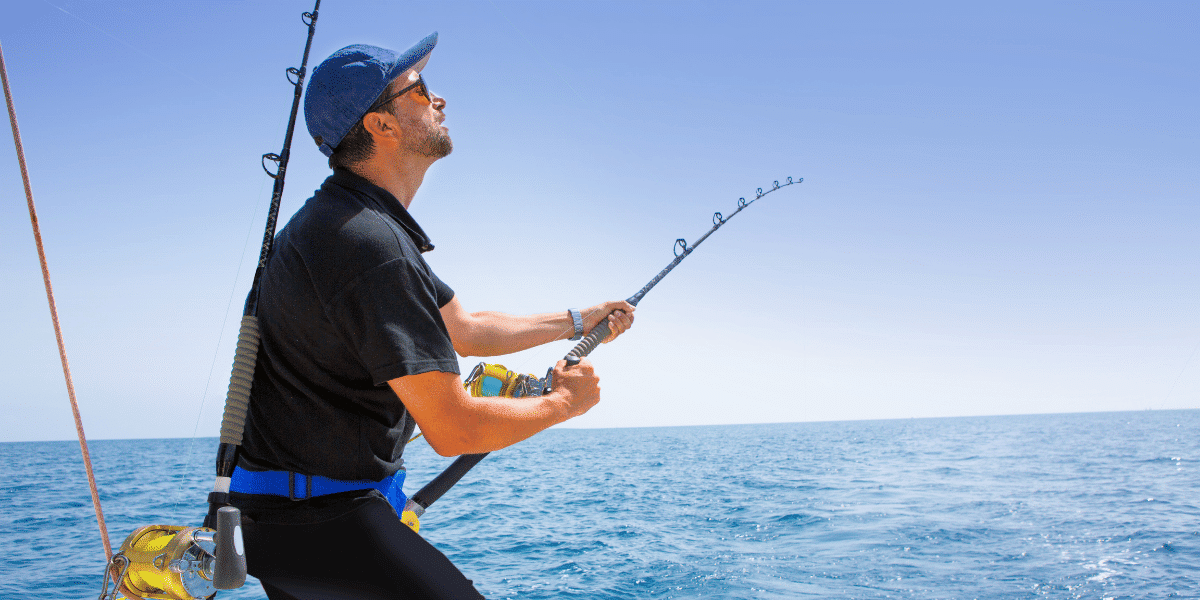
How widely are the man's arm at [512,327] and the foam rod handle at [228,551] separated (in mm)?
882

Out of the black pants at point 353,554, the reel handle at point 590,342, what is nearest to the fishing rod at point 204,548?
the black pants at point 353,554

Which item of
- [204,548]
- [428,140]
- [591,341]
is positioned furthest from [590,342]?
[204,548]

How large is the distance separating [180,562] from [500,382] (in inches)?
33.8

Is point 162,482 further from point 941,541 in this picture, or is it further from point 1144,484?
point 1144,484

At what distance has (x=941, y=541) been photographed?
31.5ft

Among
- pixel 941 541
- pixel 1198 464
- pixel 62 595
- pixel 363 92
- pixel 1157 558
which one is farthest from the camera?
pixel 1198 464

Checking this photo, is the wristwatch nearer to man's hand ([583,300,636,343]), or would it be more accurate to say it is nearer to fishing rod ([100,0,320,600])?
man's hand ([583,300,636,343])

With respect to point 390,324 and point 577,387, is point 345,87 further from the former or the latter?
point 577,387

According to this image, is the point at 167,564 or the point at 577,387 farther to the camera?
the point at 577,387

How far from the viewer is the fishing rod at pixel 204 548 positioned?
1311 mm

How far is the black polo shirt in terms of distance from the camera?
1291 mm

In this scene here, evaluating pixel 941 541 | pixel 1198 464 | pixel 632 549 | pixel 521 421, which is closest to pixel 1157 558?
pixel 941 541

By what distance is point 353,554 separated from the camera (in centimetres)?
142

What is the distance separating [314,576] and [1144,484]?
2148cm
